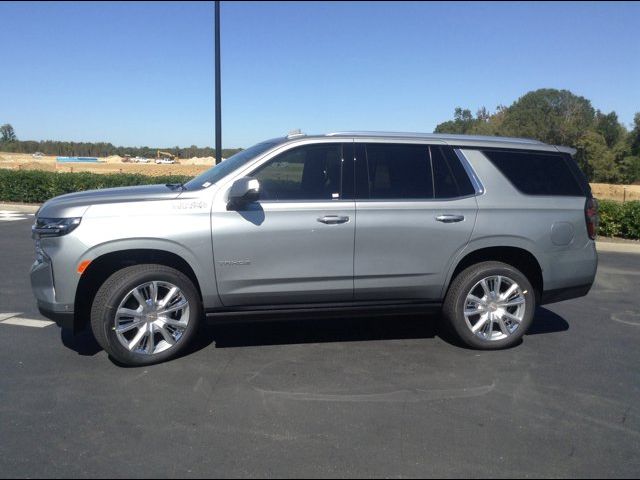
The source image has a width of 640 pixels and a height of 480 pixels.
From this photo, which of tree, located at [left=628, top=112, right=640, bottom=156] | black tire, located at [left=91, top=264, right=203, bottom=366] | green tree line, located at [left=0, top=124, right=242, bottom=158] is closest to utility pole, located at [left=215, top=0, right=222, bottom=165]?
black tire, located at [left=91, top=264, right=203, bottom=366]

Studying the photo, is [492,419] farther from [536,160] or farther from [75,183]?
[75,183]

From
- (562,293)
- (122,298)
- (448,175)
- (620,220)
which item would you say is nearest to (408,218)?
(448,175)

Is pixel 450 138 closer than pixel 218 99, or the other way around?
pixel 450 138

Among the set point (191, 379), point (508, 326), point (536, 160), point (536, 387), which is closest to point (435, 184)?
point (536, 160)

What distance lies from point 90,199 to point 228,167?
117 cm

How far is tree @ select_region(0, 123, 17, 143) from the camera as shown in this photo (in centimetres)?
10888

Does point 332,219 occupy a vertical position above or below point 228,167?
below

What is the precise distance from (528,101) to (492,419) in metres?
62.0

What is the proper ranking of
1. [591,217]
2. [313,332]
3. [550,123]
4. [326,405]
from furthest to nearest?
[550,123], [313,332], [591,217], [326,405]

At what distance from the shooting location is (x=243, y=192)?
14.7ft

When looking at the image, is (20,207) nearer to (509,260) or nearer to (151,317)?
(151,317)

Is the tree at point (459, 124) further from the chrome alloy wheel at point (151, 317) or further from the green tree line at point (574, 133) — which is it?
the chrome alloy wheel at point (151, 317)

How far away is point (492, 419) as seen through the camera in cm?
386

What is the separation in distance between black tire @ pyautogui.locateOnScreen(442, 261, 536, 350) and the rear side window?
76cm
